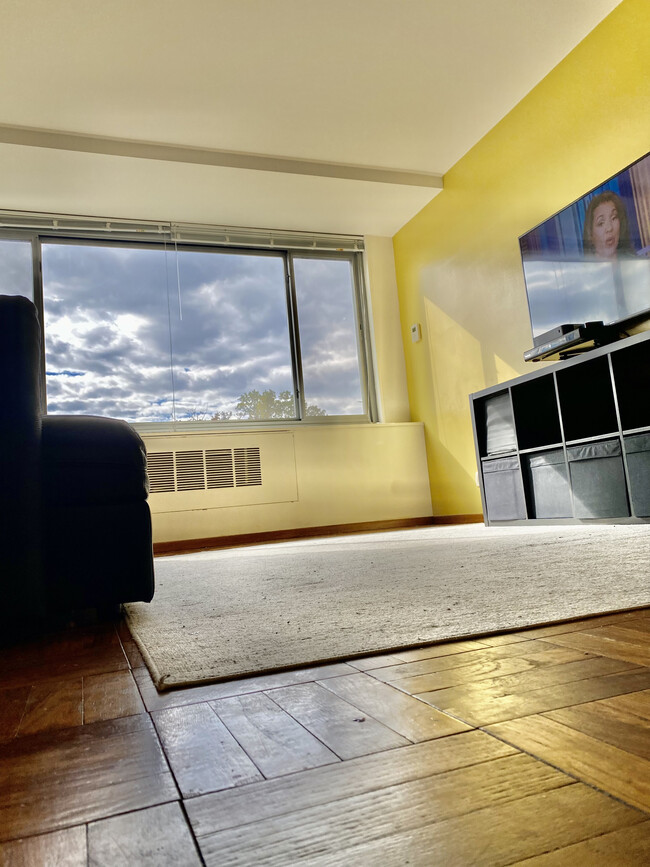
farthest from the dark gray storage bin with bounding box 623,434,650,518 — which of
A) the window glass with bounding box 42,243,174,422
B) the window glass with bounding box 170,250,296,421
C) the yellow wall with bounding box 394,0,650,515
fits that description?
the window glass with bounding box 42,243,174,422

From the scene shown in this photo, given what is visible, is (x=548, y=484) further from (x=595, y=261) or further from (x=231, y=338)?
(x=231, y=338)

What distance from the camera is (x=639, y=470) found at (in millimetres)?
2711

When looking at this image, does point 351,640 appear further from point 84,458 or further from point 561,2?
point 561,2

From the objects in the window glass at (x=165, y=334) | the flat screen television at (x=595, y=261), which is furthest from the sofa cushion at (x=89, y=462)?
the window glass at (x=165, y=334)

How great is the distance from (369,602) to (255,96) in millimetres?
3416

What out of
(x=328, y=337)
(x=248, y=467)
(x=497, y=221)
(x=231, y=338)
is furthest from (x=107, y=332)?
(x=497, y=221)

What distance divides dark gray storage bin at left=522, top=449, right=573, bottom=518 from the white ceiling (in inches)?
87.7

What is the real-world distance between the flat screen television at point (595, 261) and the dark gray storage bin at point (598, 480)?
0.64 metres

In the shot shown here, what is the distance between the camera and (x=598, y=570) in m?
1.52

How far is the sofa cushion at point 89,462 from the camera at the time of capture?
1366 mm

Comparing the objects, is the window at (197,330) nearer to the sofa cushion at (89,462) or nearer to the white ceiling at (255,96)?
the white ceiling at (255,96)

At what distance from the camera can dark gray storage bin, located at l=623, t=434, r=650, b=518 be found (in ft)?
8.77

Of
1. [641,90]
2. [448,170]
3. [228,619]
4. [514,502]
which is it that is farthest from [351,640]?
[448,170]

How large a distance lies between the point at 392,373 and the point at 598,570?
159 inches
